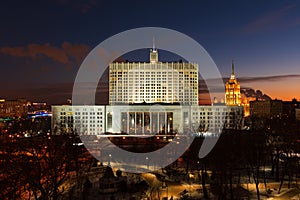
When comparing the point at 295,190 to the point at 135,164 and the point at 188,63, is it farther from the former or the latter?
the point at 188,63

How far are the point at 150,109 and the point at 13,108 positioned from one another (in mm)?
86837

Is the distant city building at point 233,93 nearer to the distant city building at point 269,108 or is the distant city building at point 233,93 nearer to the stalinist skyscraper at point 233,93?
the stalinist skyscraper at point 233,93

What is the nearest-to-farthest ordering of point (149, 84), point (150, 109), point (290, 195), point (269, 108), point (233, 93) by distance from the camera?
point (290, 195)
point (150, 109)
point (149, 84)
point (233, 93)
point (269, 108)

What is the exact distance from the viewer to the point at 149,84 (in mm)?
68938

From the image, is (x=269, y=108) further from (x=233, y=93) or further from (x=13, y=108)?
(x=13, y=108)

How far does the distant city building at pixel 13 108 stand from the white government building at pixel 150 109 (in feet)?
227

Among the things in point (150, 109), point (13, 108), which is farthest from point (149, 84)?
point (13, 108)

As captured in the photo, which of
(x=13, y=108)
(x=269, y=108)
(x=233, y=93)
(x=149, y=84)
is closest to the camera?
(x=149, y=84)

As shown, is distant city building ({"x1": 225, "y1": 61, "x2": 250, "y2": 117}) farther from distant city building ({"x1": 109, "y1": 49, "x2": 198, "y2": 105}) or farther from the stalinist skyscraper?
distant city building ({"x1": 109, "y1": 49, "x2": 198, "y2": 105})

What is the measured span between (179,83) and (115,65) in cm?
1454

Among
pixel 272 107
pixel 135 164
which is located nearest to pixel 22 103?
pixel 272 107

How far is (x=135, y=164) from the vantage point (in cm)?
2694

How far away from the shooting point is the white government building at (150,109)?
57188 mm

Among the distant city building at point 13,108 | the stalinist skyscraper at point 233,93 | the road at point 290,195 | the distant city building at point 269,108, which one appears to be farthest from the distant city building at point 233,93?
the distant city building at point 13,108
